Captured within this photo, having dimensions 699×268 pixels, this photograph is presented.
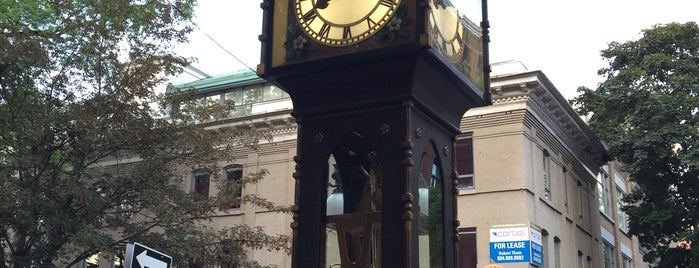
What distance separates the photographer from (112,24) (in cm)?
1304

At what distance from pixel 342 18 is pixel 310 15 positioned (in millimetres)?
192

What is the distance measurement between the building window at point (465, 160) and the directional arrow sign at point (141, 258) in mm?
14555

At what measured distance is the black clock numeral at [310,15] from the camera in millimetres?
4078

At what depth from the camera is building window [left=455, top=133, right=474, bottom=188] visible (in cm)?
1883

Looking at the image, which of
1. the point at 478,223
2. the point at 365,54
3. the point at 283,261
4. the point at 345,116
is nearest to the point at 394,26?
the point at 365,54

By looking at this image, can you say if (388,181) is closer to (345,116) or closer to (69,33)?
(345,116)

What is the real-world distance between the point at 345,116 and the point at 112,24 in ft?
33.2

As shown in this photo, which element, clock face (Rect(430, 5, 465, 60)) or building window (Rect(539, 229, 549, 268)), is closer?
clock face (Rect(430, 5, 465, 60))

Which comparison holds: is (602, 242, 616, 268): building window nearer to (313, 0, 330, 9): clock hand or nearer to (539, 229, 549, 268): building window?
(539, 229, 549, 268): building window

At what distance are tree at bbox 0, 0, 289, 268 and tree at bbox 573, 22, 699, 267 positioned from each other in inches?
470

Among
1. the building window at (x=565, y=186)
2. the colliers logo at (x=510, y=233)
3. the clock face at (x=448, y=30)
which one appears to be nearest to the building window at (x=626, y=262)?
the building window at (x=565, y=186)

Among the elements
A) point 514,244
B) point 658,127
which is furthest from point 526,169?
point 658,127

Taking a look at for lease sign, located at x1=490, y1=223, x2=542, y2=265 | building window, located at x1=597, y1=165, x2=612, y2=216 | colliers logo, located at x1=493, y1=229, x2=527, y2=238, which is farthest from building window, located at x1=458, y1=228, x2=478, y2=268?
building window, located at x1=597, y1=165, x2=612, y2=216

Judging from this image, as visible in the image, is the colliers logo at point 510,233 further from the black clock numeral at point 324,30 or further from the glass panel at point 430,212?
the black clock numeral at point 324,30
